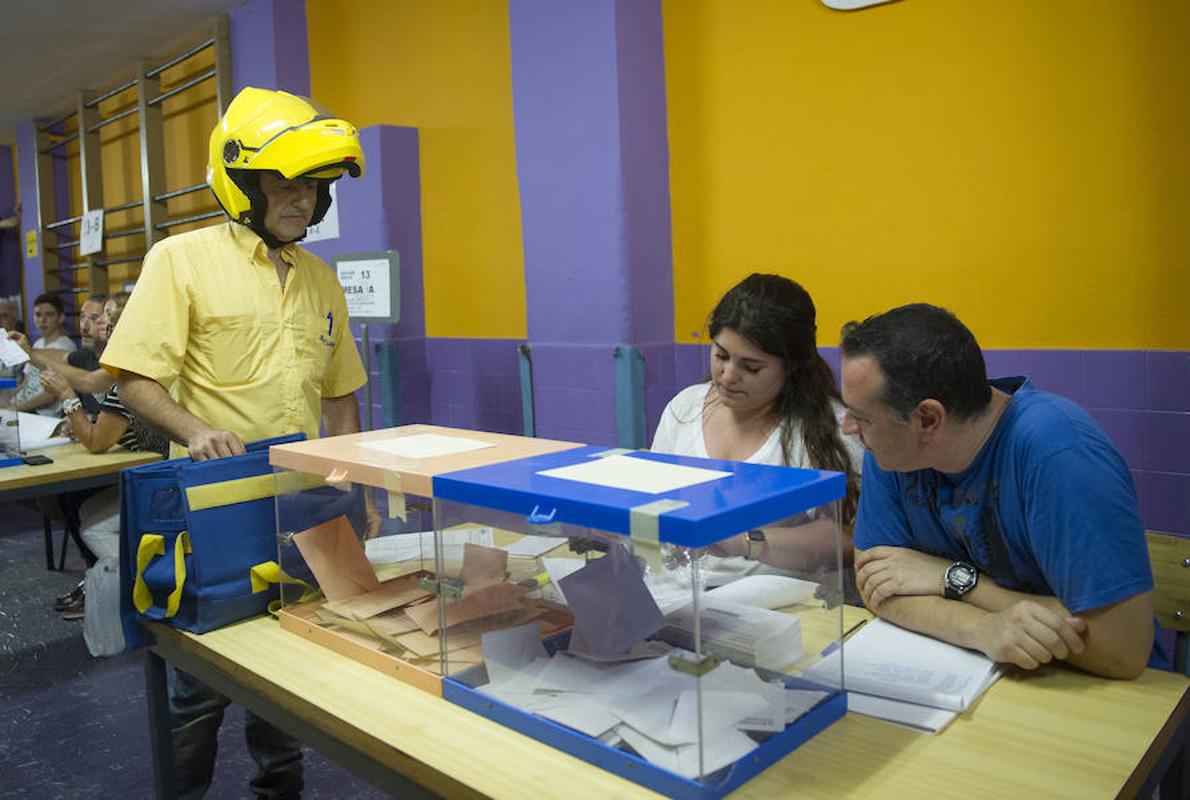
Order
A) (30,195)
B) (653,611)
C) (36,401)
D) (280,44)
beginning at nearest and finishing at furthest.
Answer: (653,611), (36,401), (280,44), (30,195)

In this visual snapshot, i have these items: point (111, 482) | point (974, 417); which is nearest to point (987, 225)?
point (974, 417)

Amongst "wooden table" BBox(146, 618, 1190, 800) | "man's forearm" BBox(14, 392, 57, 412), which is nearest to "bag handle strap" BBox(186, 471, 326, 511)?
"wooden table" BBox(146, 618, 1190, 800)

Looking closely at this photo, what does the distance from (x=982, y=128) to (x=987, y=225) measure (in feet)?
0.87

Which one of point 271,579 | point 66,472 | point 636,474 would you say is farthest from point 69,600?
point 636,474

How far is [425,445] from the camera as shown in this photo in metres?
1.46

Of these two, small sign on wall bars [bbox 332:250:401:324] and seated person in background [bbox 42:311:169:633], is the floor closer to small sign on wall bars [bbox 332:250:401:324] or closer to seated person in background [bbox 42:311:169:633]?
seated person in background [bbox 42:311:169:633]

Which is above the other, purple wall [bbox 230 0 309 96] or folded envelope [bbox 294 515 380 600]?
purple wall [bbox 230 0 309 96]

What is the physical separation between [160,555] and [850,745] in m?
1.10

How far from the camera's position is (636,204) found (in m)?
3.22

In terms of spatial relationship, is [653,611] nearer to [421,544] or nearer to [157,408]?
[421,544]

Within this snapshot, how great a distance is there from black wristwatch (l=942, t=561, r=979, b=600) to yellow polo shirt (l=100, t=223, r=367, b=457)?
1.40m

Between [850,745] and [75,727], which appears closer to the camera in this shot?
[850,745]

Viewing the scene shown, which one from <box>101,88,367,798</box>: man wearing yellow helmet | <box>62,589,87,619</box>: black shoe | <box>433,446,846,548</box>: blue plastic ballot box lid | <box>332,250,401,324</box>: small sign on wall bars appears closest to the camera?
<box>433,446,846,548</box>: blue plastic ballot box lid

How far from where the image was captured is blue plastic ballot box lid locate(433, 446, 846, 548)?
3.01 feet
